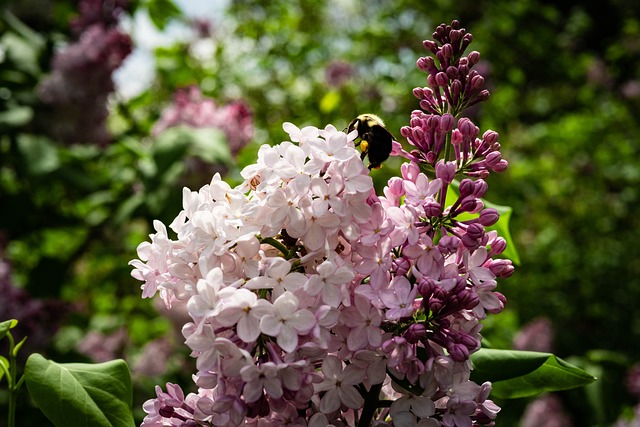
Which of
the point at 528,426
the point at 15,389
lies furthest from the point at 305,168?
the point at 528,426

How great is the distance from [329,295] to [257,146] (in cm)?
284

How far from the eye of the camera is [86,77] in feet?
10.6

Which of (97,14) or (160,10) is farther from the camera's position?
(160,10)

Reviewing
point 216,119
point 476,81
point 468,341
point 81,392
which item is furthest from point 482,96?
point 216,119

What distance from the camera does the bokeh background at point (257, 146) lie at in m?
3.05

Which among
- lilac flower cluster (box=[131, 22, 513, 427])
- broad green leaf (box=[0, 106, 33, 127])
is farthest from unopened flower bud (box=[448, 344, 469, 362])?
broad green leaf (box=[0, 106, 33, 127])

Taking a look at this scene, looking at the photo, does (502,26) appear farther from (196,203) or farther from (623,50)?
(196,203)

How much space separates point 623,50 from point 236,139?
462 centimetres

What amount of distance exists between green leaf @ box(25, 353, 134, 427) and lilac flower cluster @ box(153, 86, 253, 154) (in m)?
2.14

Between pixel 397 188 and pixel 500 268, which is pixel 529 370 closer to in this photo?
pixel 500 268

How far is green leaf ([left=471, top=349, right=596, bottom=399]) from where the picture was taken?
1094 millimetres

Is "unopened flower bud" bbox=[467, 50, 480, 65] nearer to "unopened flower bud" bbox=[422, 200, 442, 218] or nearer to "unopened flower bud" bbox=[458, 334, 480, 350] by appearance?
"unopened flower bud" bbox=[422, 200, 442, 218]

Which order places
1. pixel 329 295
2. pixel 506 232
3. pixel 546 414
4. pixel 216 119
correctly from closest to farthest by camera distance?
pixel 329 295, pixel 506 232, pixel 216 119, pixel 546 414

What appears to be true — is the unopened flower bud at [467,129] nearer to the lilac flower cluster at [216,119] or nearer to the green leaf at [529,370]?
the green leaf at [529,370]
